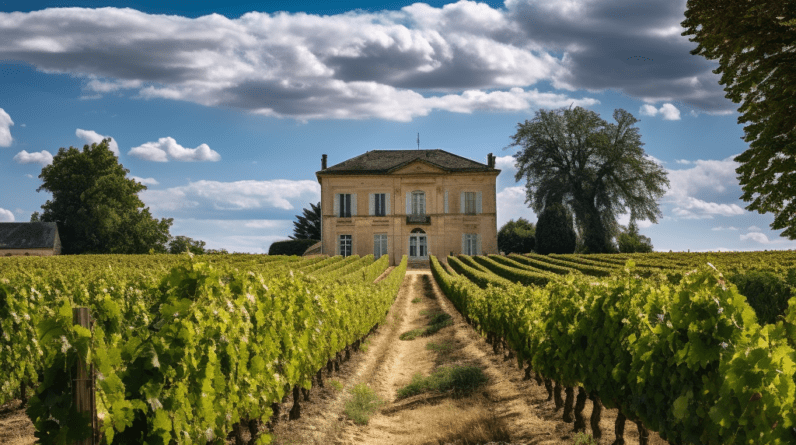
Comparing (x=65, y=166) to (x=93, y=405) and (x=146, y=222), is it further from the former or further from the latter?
(x=93, y=405)

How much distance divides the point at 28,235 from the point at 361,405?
46982mm

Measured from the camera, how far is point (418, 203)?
45250 millimetres

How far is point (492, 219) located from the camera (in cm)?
4478

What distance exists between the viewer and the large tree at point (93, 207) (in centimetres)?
4584

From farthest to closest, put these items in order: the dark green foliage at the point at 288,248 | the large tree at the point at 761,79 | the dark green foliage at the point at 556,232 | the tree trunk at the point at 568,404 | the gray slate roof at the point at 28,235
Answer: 1. the dark green foliage at the point at 288,248
2. the gray slate roof at the point at 28,235
3. the dark green foliage at the point at 556,232
4. the large tree at the point at 761,79
5. the tree trunk at the point at 568,404

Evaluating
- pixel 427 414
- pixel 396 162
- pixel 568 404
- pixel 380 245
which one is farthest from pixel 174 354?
pixel 396 162

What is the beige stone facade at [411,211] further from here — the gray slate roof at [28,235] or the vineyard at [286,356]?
the vineyard at [286,356]

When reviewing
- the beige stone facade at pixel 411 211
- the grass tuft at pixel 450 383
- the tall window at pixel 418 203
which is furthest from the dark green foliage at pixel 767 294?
the tall window at pixel 418 203

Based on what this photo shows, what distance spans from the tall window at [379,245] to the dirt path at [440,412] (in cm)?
3044

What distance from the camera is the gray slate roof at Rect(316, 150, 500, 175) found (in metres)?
45.0

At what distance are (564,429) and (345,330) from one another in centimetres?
482

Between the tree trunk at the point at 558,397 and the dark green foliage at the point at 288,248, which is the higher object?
the dark green foliage at the point at 288,248

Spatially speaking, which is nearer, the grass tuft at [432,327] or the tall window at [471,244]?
the grass tuft at [432,327]

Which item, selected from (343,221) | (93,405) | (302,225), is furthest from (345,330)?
(302,225)
